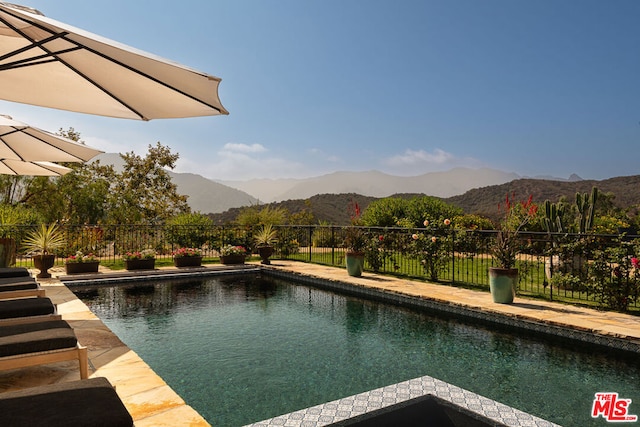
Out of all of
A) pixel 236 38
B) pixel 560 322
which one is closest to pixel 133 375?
pixel 560 322

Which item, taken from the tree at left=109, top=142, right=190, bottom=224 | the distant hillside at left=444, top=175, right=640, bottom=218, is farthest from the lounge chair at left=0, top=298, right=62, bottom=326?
the distant hillside at left=444, top=175, right=640, bottom=218

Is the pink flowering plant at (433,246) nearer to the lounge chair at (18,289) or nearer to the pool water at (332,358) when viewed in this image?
the pool water at (332,358)

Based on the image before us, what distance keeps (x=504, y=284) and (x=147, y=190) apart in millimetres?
20292

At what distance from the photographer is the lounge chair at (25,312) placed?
3557mm

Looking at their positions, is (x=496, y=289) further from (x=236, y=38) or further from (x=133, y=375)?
(x=236, y=38)

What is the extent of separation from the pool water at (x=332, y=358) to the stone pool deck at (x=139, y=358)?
0.35 metres

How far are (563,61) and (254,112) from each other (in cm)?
1804

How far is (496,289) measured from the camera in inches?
250

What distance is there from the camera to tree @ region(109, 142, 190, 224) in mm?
21344

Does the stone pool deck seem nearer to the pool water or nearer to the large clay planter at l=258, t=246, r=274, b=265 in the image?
the pool water

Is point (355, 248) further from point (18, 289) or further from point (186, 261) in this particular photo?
point (18, 289)

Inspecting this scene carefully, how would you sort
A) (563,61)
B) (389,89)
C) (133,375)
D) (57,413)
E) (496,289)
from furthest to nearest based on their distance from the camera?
(563,61)
(389,89)
(496,289)
(133,375)
(57,413)

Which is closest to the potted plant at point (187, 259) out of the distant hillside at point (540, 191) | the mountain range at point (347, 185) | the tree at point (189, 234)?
the tree at point (189, 234)

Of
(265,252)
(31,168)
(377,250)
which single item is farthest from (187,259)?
(377,250)
